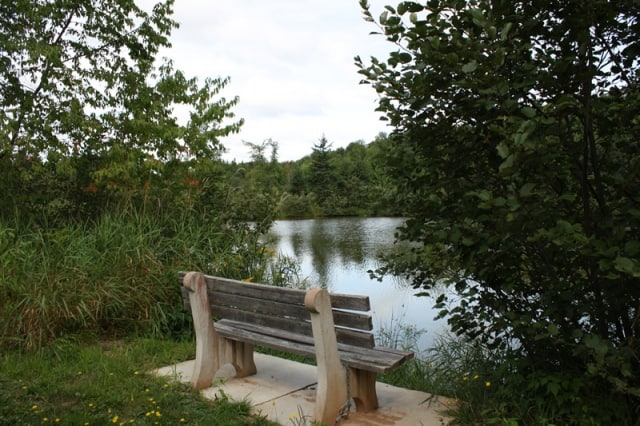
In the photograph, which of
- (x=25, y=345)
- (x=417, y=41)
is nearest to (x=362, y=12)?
(x=417, y=41)

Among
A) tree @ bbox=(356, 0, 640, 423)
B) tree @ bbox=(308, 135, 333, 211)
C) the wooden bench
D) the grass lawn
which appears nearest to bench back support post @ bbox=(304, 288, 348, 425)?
the wooden bench

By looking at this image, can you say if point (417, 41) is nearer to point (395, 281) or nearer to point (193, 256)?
point (193, 256)

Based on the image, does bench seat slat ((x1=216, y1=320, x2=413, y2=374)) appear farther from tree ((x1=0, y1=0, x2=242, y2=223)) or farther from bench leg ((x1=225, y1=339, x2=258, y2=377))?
tree ((x1=0, y1=0, x2=242, y2=223))

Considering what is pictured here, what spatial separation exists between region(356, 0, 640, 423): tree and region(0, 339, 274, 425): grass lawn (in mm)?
1578

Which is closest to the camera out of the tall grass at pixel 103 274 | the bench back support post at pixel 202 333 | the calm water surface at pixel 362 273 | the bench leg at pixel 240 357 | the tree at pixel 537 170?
the tree at pixel 537 170

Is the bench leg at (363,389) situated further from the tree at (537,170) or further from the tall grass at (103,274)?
the tall grass at (103,274)

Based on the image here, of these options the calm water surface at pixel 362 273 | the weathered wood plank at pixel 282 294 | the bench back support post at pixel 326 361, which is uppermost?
the weathered wood plank at pixel 282 294

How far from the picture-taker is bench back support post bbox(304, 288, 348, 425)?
9.22 ft

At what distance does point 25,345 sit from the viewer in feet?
14.1

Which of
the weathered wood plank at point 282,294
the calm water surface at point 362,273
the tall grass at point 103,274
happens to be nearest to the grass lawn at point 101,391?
the tall grass at point 103,274

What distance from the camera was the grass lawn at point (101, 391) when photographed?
3.05 meters

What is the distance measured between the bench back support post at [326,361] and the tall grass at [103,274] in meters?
2.45

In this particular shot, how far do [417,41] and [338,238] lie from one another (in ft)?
44.1

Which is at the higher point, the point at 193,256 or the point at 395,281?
the point at 193,256
